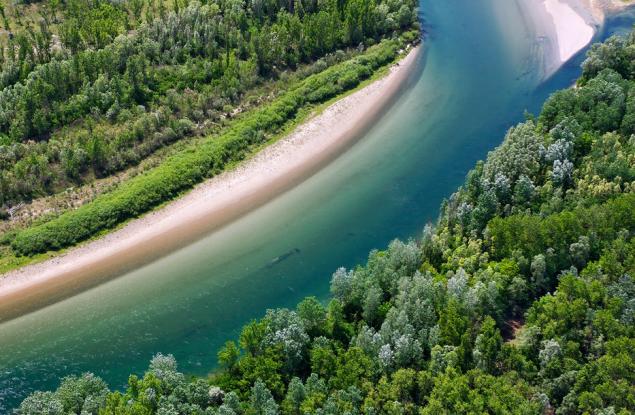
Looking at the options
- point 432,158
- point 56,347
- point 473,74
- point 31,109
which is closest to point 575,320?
point 432,158

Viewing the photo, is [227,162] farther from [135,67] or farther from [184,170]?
[135,67]

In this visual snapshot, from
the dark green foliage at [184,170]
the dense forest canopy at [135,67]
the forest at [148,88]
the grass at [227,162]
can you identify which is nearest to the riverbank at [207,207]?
the grass at [227,162]

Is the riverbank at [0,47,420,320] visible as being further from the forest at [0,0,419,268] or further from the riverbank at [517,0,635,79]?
the riverbank at [517,0,635,79]

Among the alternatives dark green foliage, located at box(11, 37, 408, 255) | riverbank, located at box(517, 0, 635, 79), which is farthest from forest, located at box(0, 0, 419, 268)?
riverbank, located at box(517, 0, 635, 79)

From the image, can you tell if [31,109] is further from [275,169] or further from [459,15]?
[459,15]

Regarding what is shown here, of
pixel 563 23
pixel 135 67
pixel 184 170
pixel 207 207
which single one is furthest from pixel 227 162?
pixel 563 23

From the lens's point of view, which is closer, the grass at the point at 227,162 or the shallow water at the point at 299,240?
the shallow water at the point at 299,240

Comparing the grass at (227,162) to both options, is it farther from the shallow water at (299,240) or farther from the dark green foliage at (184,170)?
the shallow water at (299,240)
